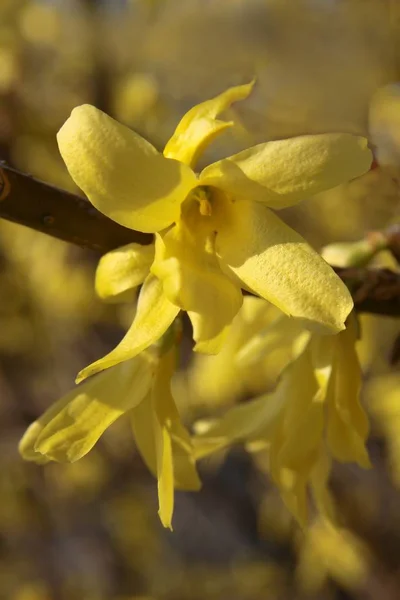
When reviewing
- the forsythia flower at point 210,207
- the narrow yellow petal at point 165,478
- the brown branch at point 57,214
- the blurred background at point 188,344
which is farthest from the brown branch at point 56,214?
the blurred background at point 188,344

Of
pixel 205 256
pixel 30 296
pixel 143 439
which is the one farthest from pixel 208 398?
pixel 205 256

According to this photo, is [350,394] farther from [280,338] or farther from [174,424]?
[174,424]

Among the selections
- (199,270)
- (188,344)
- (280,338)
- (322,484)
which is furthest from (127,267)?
(188,344)

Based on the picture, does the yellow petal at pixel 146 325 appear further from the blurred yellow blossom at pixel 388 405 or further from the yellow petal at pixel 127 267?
the blurred yellow blossom at pixel 388 405

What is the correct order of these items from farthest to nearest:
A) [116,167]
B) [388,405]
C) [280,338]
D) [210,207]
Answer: [388,405] → [280,338] → [210,207] → [116,167]

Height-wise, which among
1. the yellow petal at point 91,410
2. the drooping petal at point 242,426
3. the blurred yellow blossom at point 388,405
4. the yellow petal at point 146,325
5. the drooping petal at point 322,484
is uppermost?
the yellow petal at point 146,325

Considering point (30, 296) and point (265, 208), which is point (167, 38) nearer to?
point (30, 296)

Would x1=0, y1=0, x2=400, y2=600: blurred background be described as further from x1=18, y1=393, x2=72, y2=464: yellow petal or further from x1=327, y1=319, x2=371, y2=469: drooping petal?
x1=18, y1=393, x2=72, y2=464: yellow petal
